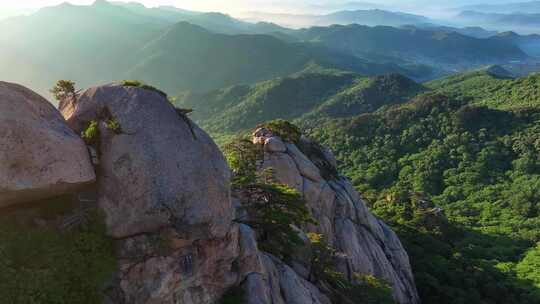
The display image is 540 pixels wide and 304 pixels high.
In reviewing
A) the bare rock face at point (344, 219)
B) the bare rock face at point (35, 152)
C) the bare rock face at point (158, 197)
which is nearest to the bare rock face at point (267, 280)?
the bare rock face at point (158, 197)

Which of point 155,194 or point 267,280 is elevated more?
point 155,194

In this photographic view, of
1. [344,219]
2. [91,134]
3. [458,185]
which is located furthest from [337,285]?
[458,185]

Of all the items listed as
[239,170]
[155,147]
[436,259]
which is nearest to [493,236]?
[436,259]

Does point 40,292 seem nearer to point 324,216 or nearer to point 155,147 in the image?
point 155,147

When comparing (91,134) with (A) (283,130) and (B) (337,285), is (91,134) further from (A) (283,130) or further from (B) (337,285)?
(A) (283,130)

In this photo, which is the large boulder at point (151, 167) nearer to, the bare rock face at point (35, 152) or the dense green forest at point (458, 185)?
the bare rock face at point (35, 152)
